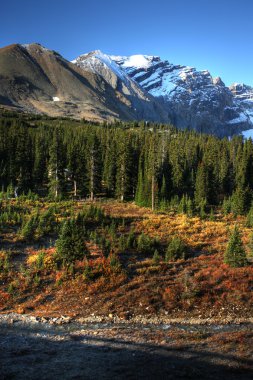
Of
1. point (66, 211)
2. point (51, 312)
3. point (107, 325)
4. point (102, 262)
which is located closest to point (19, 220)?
point (66, 211)

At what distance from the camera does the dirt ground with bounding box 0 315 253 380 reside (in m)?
14.9

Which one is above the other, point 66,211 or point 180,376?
point 66,211

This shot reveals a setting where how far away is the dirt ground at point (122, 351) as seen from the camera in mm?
14883

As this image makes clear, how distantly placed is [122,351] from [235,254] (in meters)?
17.6

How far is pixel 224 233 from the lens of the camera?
4419 cm

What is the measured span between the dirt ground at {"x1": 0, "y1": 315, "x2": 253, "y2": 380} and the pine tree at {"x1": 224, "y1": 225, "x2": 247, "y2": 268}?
10217 mm

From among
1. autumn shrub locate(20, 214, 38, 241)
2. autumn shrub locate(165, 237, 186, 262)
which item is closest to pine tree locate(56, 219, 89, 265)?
autumn shrub locate(20, 214, 38, 241)

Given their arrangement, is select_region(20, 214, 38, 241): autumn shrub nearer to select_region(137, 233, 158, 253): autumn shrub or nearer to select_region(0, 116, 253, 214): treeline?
select_region(137, 233, 158, 253): autumn shrub

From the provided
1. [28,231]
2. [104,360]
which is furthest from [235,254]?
[28,231]

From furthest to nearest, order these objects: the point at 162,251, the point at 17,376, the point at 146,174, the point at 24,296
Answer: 1. the point at 146,174
2. the point at 162,251
3. the point at 24,296
4. the point at 17,376

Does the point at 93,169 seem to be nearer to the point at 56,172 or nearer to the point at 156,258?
the point at 56,172

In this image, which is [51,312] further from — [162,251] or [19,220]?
[19,220]

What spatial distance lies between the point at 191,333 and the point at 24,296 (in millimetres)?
13915

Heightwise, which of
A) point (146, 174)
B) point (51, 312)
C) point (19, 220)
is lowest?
point (51, 312)
